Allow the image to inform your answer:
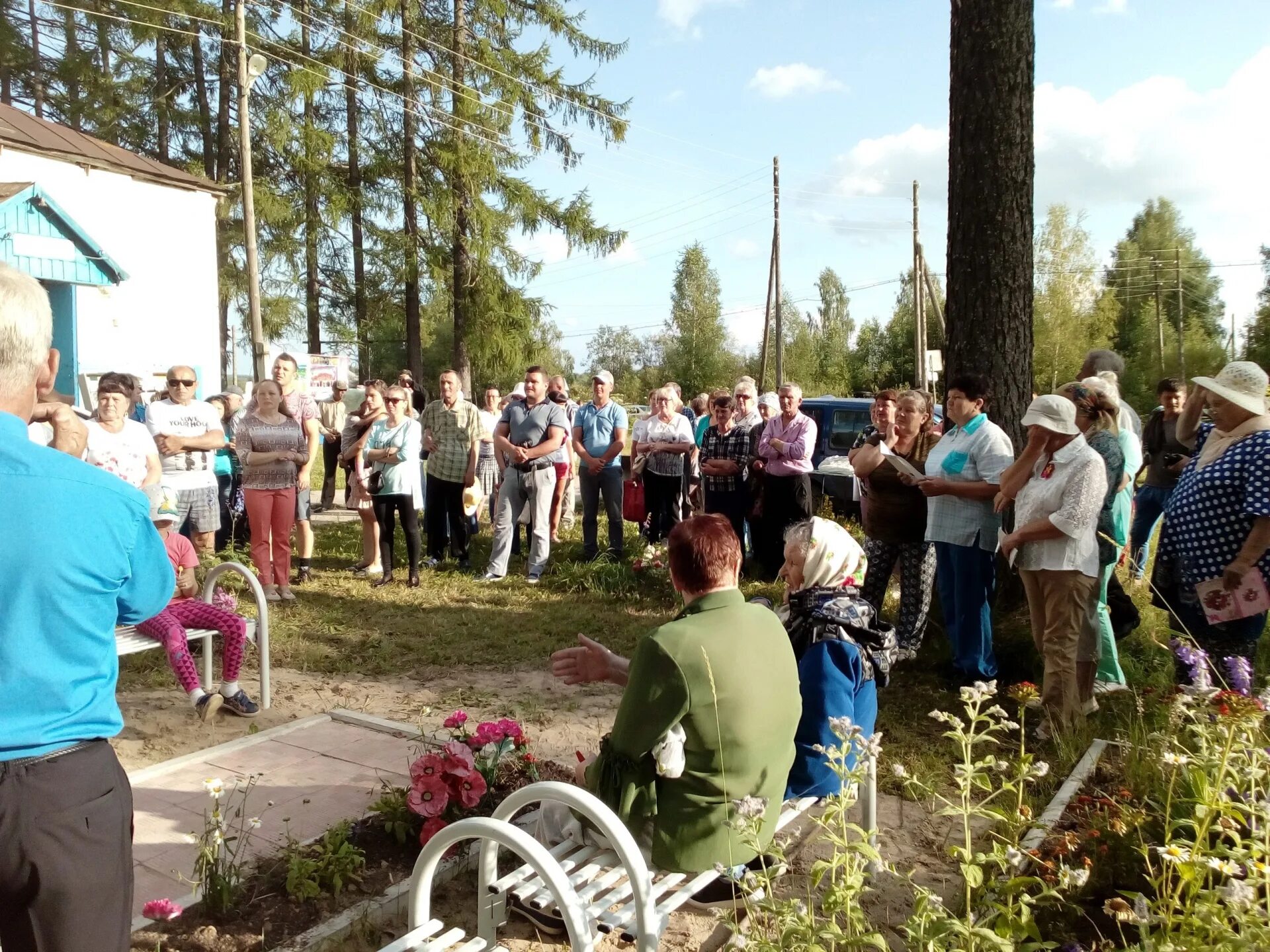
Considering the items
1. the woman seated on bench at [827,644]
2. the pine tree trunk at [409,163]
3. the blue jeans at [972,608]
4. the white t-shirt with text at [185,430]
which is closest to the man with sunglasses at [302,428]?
the white t-shirt with text at [185,430]

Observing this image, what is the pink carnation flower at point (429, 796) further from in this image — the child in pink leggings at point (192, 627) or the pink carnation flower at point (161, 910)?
the child in pink leggings at point (192, 627)

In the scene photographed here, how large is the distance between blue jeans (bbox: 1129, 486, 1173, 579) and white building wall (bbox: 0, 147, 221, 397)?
15.5m

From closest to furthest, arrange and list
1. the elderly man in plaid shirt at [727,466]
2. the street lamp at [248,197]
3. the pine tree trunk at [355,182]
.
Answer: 1. the elderly man in plaid shirt at [727,466]
2. the street lamp at [248,197]
3. the pine tree trunk at [355,182]

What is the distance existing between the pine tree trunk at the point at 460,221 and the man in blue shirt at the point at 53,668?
19145 millimetres

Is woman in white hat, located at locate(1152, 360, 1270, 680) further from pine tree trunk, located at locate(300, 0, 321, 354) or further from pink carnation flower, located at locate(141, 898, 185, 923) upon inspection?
pine tree trunk, located at locate(300, 0, 321, 354)

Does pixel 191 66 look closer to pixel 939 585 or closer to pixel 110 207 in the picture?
pixel 110 207

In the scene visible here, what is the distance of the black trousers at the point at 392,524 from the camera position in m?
8.17

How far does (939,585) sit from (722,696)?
3.39 m

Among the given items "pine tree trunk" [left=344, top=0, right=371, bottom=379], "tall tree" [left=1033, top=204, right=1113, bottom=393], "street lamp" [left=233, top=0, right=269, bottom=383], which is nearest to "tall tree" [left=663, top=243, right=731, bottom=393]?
"tall tree" [left=1033, top=204, right=1113, bottom=393]

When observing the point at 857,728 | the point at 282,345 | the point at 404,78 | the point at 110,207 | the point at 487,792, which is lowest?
the point at 487,792

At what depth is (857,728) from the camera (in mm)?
2305

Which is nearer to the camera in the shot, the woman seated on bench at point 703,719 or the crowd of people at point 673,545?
the crowd of people at point 673,545

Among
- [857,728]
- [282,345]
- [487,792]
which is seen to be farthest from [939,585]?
[282,345]

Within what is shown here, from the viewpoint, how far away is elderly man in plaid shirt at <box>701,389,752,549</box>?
841cm
